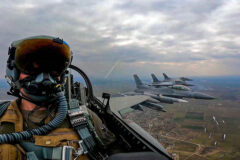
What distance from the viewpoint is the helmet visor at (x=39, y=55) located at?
3.87 feet

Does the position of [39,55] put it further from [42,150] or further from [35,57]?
[42,150]

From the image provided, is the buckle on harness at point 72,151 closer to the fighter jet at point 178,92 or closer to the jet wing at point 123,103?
the jet wing at point 123,103

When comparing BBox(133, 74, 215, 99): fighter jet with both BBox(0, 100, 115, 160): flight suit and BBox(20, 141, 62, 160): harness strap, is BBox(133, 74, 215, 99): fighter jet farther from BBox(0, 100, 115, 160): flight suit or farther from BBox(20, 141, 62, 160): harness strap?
BBox(20, 141, 62, 160): harness strap

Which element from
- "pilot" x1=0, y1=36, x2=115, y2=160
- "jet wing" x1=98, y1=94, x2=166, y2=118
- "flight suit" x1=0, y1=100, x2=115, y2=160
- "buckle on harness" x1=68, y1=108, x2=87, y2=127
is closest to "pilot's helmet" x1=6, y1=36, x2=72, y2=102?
"pilot" x1=0, y1=36, x2=115, y2=160

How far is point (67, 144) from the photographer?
1170 millimetres

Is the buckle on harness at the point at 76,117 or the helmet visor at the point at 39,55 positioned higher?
the helmet visor at the point at 39,55

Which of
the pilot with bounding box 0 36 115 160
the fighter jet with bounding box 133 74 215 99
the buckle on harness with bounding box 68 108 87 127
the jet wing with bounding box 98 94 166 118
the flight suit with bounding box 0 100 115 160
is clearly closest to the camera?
the flight suit with bounding box 0 100 115 160

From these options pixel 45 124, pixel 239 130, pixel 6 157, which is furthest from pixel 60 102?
pixel 239 130

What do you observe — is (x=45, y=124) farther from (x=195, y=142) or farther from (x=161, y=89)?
(x=195, y=142)

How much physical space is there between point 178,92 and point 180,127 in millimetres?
13066

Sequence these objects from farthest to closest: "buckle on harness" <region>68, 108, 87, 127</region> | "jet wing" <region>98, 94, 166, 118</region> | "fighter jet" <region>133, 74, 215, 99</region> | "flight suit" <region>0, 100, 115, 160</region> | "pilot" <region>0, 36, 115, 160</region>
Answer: "fighter jet" <region>133, 74, 215, 99</region> → "jet wing" <region>98, 94, 166, 118</region> → "buckle on harness" <region>68, 108, 87, 127</region> → "pilot" <region>0, 36, 115, 160</region> → "flight suit" <region>0, 100, 115, 160</region>

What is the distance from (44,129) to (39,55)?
63 cm

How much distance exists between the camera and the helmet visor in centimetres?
118

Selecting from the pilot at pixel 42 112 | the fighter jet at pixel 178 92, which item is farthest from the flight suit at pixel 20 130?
the fighter jet at pixel 178 92
